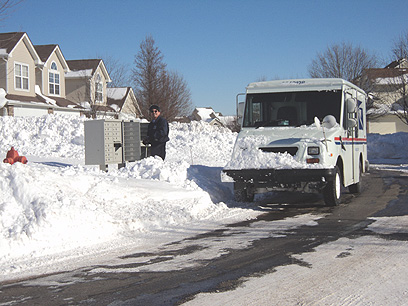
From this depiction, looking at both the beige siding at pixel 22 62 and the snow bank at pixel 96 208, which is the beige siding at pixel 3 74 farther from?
the snow bank at pixel 96 208

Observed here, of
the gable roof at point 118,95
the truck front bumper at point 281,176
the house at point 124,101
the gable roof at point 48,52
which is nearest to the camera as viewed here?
the truck front bumper at point 281,176

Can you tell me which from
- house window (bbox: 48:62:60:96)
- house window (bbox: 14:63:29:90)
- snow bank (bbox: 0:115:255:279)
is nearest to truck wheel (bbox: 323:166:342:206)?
snow bank (bbox: 0:115:255:279)

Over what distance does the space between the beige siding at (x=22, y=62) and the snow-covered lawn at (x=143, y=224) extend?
84.4ft

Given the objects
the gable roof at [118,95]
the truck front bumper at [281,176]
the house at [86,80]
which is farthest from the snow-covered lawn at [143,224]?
the gable roof at [118,95]

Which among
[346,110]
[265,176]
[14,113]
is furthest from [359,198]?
[14,113]

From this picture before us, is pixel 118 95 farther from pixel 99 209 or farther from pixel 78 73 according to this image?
pixel 99 209

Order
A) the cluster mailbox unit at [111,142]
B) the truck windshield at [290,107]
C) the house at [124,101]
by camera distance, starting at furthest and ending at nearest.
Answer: the house at [124,101], the cluster mailbox unit at [111,142], the truck windshield at [290,107]

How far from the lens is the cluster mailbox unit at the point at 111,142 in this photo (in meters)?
12.5

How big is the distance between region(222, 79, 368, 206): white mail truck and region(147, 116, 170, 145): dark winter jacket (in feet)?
6.57

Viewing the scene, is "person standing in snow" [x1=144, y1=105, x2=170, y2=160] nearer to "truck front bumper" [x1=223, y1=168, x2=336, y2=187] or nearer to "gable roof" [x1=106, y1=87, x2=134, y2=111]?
"truck front bumper" [x1=223, y1=168, x2=336, y2=187]

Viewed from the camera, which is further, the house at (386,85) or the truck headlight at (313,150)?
the house at (386,85)

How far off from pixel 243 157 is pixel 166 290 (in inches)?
230

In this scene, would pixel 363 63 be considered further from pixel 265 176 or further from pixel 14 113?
pixel 265 176

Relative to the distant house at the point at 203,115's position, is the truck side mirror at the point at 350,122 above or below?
below
